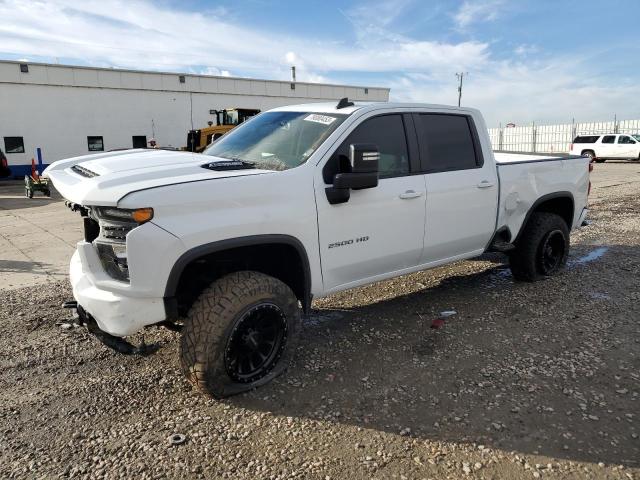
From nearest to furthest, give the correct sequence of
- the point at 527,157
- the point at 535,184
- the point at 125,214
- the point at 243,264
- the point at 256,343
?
the point at 125,214 < the point at 256,343 < the point at 243,264 < the point at 535,184 < the point at 527,157

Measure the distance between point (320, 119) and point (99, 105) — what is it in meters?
26.0

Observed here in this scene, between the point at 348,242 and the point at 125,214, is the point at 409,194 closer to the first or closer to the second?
the point at 348,242

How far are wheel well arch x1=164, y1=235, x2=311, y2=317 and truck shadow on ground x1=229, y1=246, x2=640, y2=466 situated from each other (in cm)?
65

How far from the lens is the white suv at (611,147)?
95.2ft

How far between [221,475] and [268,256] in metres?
1.49

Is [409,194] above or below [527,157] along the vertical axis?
below

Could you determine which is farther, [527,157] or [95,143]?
[95,143]

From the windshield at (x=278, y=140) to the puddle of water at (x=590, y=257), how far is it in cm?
436

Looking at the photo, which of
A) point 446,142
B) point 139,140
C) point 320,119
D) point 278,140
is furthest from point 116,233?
point 139,140

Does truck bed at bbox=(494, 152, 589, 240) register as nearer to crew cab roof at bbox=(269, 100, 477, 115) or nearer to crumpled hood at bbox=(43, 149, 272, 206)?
crew cab roof at bbox=(269, 100, 477, 115)

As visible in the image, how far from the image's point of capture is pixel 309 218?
3344mm

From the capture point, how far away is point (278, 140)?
3875 mm

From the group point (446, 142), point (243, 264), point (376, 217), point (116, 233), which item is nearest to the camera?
point (116, 233)

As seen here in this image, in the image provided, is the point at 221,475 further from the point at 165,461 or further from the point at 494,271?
the point at 494,271
